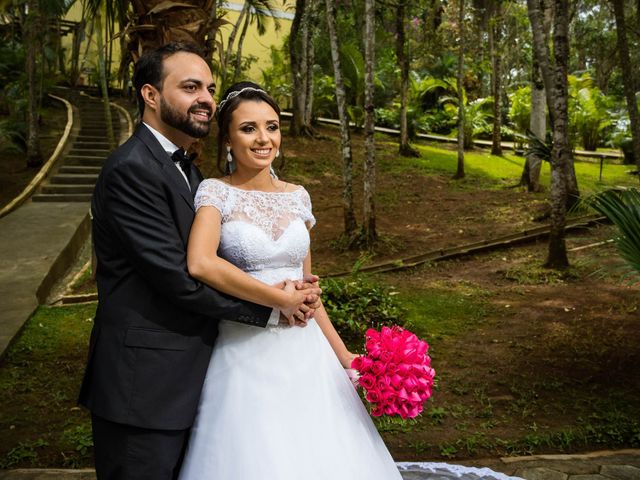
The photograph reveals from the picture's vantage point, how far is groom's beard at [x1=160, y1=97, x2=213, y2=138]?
2.42 meters

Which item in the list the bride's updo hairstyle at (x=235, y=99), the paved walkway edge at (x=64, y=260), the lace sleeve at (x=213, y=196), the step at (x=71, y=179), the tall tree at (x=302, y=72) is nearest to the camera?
the lace sleeve at (x=213, y=196)

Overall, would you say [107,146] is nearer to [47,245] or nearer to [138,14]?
[47,245]

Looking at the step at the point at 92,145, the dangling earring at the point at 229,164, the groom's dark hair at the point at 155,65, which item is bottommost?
the step at the point at 92,145

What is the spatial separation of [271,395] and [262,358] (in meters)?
0.14

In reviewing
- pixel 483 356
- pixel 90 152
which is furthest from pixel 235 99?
pixel 90 152

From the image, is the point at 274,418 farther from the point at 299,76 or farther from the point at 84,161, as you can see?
the point at 299,76

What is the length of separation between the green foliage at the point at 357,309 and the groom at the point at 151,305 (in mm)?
4010

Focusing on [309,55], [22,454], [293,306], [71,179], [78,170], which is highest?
[309,55]

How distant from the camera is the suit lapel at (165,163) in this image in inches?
93.3

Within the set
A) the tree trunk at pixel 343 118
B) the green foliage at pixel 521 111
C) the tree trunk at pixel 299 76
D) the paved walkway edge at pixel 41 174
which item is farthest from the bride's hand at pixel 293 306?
the green foliage at pixel 521 111

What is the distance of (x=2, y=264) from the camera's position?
9000mm

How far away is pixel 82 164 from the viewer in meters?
14.5

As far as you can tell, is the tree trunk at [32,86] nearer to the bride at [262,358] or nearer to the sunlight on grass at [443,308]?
the sunlight on grass at [443,308]

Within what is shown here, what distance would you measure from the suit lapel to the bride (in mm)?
65
